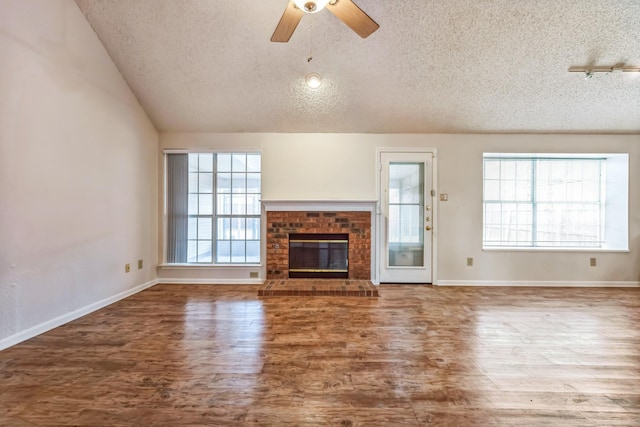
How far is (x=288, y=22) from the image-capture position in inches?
84.2

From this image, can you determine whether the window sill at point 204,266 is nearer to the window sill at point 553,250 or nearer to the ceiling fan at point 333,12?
the ceiling fan at point 333,12

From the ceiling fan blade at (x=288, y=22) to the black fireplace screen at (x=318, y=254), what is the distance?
2585mm

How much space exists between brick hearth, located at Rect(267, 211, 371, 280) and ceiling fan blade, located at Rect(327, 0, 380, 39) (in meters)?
2.47

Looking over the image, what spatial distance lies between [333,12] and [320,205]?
2509mm

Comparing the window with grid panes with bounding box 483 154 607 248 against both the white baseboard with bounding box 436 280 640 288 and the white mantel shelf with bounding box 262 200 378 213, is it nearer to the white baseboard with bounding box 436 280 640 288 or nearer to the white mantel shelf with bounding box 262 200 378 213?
the white baseboard with bounding box 436 280 640 288

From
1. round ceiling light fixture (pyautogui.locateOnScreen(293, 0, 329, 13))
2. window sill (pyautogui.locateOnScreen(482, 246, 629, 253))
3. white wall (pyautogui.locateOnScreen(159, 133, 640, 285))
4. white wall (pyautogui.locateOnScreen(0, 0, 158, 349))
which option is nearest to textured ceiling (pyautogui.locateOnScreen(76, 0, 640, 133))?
white wall (pyautogui.locateOnScreen(159, 133, 640, 285))

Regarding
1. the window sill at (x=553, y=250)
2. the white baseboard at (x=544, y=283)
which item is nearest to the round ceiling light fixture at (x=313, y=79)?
the white baseboard at (x=544, y=283)

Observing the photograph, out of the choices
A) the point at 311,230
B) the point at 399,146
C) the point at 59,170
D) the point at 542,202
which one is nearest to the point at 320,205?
the point at 311,230

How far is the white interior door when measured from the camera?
422 centimetres

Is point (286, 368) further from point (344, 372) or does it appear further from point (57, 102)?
point (57, 102)

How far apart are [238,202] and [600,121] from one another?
5.34 meters

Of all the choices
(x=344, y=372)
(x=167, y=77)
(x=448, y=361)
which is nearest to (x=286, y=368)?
(x=344, y=372)

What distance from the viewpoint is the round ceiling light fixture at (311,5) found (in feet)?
5.78

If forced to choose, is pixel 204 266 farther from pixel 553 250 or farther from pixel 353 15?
pixel 553 250
